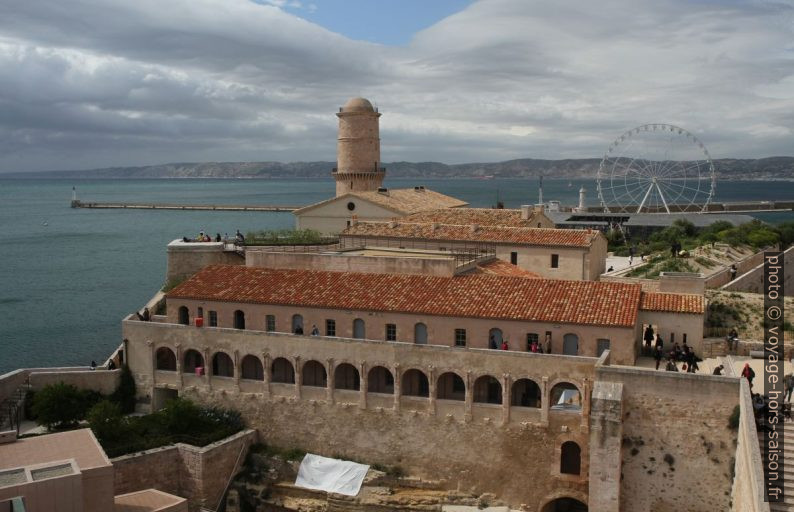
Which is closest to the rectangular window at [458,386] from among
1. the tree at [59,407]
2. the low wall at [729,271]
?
the low wall at [729,271]

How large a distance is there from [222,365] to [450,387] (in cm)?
960

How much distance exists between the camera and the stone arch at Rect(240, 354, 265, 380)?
3072 cm

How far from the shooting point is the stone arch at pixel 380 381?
28.8m

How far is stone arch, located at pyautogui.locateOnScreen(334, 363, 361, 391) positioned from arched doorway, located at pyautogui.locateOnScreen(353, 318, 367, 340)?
1.23m

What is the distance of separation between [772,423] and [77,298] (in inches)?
2178

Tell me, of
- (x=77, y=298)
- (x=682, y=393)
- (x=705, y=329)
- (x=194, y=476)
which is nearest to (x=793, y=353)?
(x=705, y=329)

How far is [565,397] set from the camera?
86.4 feet

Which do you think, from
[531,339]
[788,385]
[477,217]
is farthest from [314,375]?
[477,217]

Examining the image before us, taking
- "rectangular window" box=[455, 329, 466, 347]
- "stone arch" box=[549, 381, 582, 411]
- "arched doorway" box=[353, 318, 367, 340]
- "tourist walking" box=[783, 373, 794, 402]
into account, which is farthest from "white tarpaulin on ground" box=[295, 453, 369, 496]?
"tourist walking" box=[783, 373, 794, 402]

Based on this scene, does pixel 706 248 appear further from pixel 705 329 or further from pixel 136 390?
pixel 136 390

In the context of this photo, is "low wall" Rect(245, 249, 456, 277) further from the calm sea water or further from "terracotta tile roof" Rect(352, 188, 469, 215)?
the calm sea water

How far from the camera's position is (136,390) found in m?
31.7

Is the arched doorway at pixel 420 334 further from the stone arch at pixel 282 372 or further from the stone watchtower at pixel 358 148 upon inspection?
the stone watchtower at pixel 358 148

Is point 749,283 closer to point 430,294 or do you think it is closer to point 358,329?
point 430,294
